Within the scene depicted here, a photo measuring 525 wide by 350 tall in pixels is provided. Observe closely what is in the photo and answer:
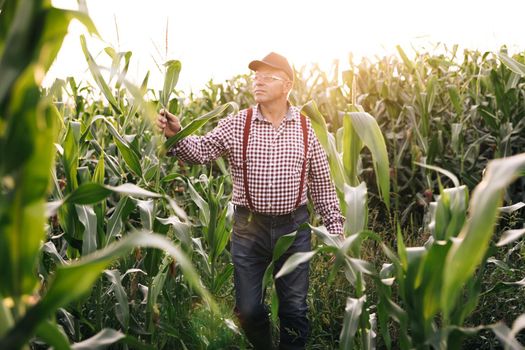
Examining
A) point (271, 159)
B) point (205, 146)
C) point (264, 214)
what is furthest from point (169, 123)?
point (264, 214)

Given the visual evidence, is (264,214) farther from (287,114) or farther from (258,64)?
(258,64)

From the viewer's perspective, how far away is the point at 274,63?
338 centimetres

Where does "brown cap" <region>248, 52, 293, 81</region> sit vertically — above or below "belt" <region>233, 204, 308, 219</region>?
above

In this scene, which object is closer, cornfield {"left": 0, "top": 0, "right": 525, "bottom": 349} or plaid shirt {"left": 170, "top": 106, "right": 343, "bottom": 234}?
cornfield {"left": 0, "top": 0, "right": 525, "bottom": 349}

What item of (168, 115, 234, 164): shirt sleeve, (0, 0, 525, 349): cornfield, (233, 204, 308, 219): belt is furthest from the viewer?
(233, 204, 308, 219): belt

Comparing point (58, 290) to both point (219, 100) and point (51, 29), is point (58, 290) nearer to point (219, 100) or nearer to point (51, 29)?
point (51, 29)

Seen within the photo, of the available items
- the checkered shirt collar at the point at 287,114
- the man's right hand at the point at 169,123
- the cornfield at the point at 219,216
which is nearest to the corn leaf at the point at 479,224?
the cornfield at the point at 219,216

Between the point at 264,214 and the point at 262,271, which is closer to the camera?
the point at 264,214

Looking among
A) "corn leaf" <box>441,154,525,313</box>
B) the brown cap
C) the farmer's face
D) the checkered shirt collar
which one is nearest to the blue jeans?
the checkered shirt collar

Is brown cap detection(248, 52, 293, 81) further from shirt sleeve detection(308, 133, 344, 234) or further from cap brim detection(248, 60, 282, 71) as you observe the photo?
shirt sleeve detection(308, 133, 344, 234)

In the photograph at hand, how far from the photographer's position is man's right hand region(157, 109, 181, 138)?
287 centimetres

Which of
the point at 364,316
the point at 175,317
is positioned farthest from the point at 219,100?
the point at 364,316

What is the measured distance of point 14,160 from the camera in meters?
1.14

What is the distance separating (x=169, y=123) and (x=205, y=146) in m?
0.48
